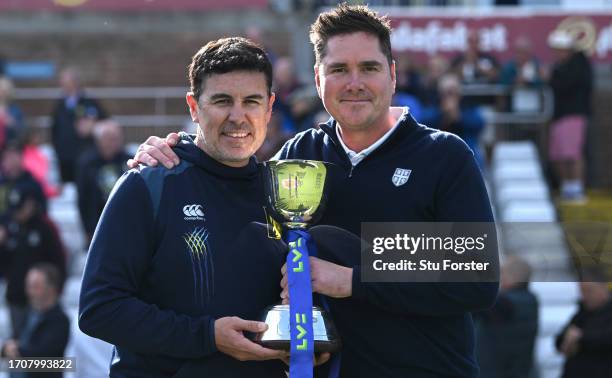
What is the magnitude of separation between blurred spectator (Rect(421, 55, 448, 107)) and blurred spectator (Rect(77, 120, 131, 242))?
110 inches

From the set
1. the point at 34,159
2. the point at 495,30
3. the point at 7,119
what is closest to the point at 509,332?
the point at 34,159

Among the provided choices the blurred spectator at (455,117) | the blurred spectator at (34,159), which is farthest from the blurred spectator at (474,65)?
the blurred spectator at (34,159)

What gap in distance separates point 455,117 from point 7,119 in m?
4.82

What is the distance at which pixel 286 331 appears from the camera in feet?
12.9

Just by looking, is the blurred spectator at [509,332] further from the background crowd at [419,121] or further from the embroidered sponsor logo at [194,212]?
the embroidered sponsor logo at [194,212]

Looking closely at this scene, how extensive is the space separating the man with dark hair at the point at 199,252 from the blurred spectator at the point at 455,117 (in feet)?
21.5

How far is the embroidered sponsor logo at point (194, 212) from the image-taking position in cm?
407

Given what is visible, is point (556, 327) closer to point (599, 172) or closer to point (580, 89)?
point (580, 89)

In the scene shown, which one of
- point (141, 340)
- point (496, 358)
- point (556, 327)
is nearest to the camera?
point (141, 340)

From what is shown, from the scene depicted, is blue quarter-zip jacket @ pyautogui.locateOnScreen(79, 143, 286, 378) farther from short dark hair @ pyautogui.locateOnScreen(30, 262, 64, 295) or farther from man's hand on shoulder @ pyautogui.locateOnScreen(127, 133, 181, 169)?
short dark hair @ pyautogui.locateOnScreen(30, 262, 64, 295)

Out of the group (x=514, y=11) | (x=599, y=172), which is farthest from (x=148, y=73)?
(x=599, y=172)

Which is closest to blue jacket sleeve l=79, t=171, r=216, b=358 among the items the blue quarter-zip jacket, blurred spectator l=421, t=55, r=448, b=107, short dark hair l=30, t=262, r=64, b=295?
the blue quarter-zip jacket

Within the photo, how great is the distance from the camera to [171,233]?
4051 mm

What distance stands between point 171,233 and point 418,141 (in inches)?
37.8
